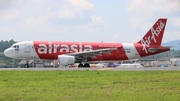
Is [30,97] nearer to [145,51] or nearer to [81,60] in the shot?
[81,60]

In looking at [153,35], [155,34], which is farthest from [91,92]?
[155,34]

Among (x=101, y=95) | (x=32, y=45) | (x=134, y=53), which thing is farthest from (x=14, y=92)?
(x=134, y=53)

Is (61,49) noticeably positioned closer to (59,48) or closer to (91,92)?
(59,48)

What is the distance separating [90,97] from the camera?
50.1 ft

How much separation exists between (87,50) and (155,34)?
1007 centimetres

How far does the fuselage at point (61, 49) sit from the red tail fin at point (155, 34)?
3.47 feet

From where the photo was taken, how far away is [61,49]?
4662cm

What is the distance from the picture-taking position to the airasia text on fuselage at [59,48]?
4588cm

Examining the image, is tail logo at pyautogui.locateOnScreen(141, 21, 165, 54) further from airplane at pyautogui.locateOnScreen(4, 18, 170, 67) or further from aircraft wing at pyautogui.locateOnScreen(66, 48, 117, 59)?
aircraft wing at pyautogui.locateOnScreen(66, 48, 117, 59)

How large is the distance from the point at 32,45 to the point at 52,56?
9.11 feet

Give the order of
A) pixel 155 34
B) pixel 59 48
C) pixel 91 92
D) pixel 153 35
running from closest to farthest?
pixel 91 92
pixel 59 48
pixel 153 35
pixel 155 34

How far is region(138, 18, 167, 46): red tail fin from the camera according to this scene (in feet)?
166

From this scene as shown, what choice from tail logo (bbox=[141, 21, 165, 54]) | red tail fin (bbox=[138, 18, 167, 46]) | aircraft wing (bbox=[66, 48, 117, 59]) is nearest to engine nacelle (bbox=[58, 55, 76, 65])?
aircraft wing (bbox=[66, 48, 117, 59])

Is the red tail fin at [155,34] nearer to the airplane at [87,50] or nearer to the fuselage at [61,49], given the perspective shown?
the airplane at [87,50]
